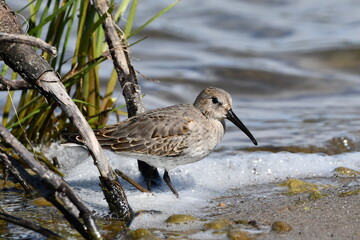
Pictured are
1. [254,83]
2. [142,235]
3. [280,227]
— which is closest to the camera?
[280,227]

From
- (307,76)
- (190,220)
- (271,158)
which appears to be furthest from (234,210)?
(307,76)

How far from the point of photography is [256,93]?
10.9 meters

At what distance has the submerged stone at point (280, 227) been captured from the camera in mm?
4480

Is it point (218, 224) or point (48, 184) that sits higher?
point (48, 184)

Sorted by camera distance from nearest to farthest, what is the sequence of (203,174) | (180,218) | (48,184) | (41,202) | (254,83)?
(48,184) → (180,218) → (41,202) → (203,174) → (254,83)

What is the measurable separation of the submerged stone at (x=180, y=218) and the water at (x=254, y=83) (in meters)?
0.08

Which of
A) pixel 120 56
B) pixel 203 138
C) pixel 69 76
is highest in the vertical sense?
pixel 120 56

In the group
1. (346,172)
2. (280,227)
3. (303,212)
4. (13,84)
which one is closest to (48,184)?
(13,84)

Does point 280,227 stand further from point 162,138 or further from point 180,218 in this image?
point 162,138

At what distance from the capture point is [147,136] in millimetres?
6031

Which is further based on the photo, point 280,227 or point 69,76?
point 69,76

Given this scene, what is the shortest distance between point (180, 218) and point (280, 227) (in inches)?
32.1

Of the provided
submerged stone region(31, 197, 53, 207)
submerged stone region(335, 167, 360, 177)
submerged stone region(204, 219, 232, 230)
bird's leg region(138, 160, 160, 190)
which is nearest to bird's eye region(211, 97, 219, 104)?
bird's leg region(138, 160, 160, 190)

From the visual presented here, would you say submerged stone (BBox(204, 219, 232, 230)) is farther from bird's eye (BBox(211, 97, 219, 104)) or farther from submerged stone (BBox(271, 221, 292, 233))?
bird's eye (BBox(211, 97, 219, 104))
